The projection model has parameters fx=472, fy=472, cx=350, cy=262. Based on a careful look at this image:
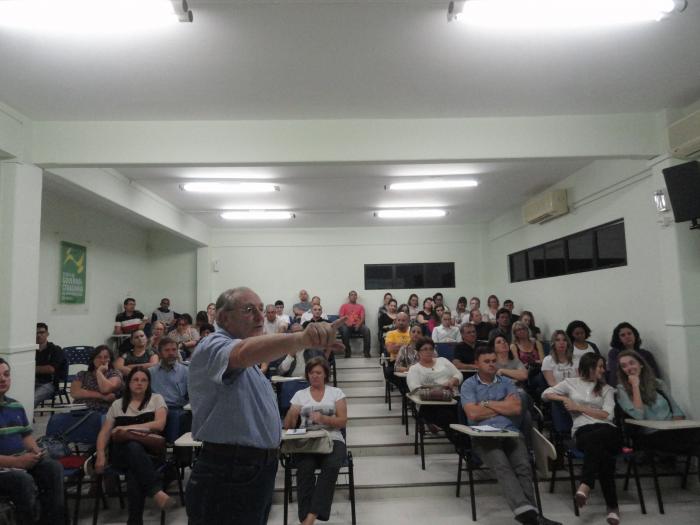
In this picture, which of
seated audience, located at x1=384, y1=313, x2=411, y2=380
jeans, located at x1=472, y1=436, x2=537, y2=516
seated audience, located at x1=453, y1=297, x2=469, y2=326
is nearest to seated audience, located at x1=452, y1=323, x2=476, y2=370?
seated audience, located at x1=384, y1=313, x2=411, y2=380

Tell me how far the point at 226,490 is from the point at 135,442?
2.08 meters

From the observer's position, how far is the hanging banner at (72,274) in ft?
21.0

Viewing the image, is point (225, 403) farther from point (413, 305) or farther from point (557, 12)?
point (413, 305)

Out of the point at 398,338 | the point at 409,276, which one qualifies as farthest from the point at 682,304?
the point at 409,276

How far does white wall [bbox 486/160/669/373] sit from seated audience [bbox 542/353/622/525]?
1138 millimetres

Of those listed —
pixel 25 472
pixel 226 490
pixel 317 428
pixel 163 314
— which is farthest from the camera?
pixel 163 314

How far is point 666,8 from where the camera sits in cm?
253

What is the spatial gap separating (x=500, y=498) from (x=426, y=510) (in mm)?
627

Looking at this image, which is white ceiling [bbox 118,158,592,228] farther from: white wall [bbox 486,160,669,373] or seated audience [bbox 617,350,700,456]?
seated audience [bbox 617,350,700,456]

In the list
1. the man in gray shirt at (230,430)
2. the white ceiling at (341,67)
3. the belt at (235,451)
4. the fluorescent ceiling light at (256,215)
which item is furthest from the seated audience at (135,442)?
the fluorescent ceiling light at (256,215)

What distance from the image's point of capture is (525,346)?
5.39 metres

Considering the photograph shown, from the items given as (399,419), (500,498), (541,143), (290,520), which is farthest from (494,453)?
(541,143)

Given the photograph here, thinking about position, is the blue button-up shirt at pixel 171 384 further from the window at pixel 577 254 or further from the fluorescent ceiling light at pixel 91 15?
the window at pixel 577 254

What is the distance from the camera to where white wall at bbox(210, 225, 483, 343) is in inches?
381
